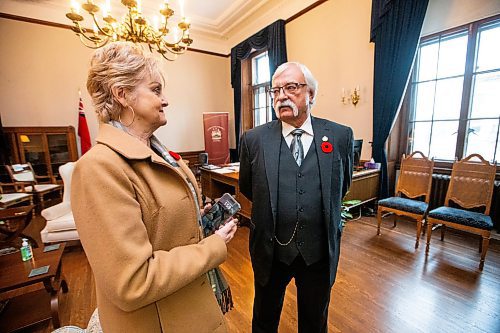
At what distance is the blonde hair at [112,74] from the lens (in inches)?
27.4

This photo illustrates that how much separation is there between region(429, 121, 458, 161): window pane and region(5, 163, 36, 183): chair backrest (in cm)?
649

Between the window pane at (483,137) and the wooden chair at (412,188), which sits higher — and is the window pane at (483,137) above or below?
above

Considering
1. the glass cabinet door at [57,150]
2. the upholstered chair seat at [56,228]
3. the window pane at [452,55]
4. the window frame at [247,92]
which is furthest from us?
the window frame at [247,92]

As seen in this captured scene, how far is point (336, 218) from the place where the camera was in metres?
1.18

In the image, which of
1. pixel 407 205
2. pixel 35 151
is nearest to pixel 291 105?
pixel 407 205

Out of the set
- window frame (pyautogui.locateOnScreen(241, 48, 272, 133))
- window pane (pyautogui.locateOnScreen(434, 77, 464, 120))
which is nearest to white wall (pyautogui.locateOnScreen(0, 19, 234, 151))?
window frame (pyautogui.locateOnScreen(241, 48, 272, 133))

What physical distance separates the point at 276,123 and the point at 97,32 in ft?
9.39

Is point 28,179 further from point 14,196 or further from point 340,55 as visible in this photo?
point 340,55

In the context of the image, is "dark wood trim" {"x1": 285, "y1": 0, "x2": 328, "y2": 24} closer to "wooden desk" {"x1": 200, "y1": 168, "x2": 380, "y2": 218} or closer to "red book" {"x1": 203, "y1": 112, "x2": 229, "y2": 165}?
"red book" {"x1": 203, "y1": 112, "x2": 229, "y2": 165}

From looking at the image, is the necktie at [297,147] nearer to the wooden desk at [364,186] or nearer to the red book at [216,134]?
the wooden desk at [364,186]

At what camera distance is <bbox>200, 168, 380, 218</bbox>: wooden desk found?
3139 millimetres

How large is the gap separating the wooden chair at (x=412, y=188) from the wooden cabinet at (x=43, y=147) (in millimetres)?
5564

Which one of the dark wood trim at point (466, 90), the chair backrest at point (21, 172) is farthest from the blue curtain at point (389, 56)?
the chair backrest at point (21, 172)

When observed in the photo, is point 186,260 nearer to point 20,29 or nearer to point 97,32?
point 97,32
